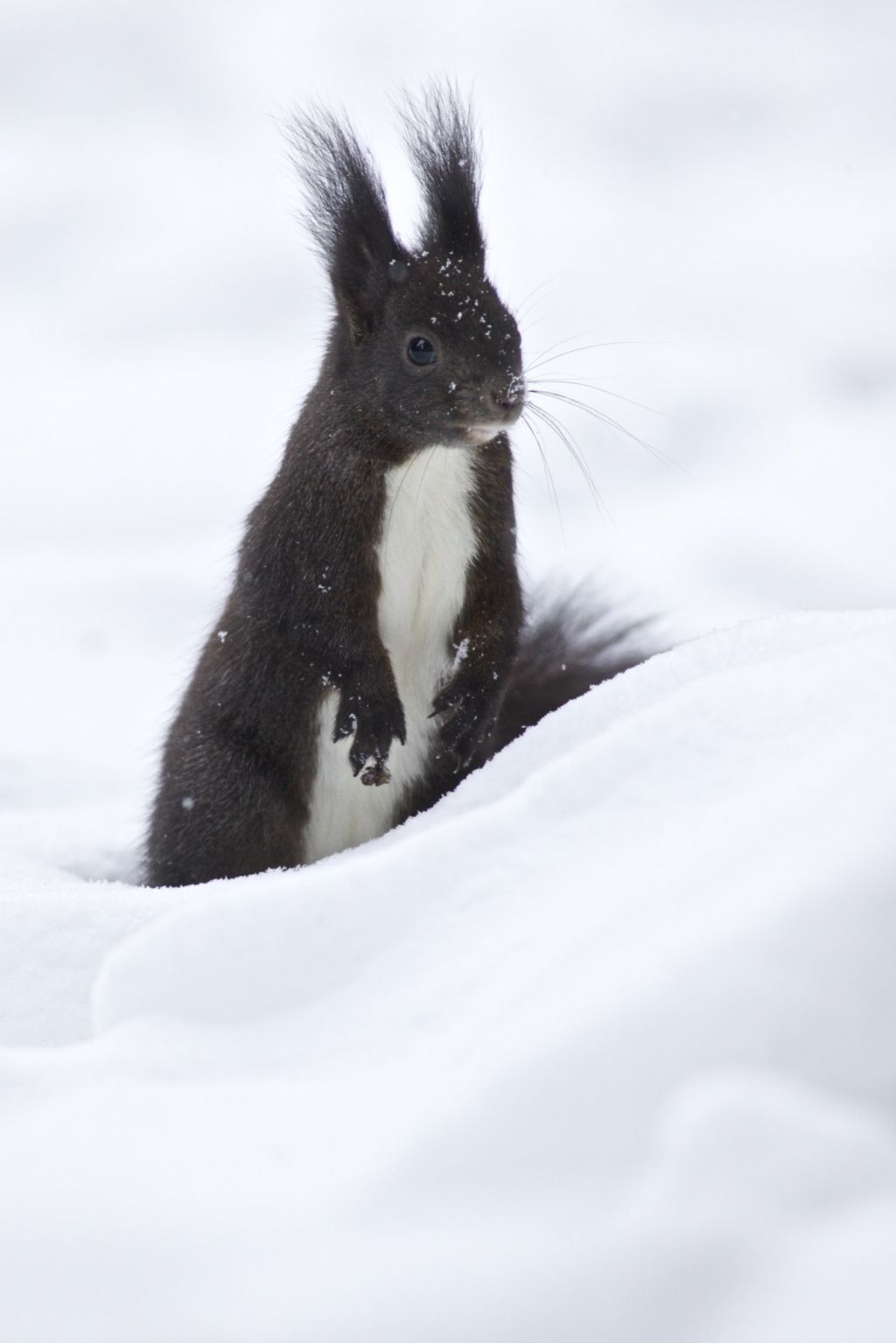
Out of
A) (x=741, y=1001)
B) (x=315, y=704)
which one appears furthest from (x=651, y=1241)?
(x=315, y=704)

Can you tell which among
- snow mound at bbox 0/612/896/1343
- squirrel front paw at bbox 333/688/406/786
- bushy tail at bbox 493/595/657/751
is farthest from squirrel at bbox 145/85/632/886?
snow mound at bbox 0/612/896/1343

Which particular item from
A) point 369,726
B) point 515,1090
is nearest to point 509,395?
point 369,726

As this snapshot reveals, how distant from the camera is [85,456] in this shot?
696 centimetres

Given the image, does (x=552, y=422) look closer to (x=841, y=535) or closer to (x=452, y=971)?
(x=452, y=971)

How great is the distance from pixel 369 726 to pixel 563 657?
755 mm

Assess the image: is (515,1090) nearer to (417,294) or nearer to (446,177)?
(417,294)

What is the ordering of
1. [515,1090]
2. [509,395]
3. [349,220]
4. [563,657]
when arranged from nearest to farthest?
[515,1090], [509,395], [349,220], [563,657]

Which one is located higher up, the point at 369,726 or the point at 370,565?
the point at 370,565

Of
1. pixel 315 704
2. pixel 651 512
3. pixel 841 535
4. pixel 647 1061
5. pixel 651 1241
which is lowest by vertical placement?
pixel 651 1241

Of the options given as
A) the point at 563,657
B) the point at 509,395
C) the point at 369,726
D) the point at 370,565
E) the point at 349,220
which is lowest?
the point at 369,726

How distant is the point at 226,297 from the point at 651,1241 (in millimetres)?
7205

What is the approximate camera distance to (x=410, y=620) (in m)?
2.66

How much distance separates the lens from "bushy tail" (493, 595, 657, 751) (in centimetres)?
309

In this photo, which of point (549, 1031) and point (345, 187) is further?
point (345, 187)
